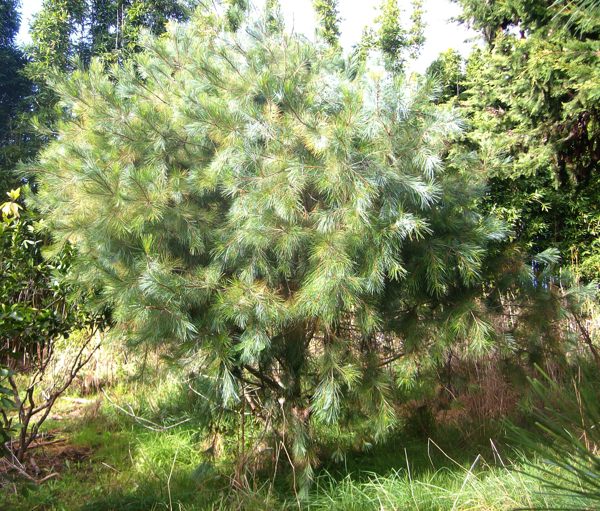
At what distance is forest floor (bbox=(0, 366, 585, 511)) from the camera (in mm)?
2752

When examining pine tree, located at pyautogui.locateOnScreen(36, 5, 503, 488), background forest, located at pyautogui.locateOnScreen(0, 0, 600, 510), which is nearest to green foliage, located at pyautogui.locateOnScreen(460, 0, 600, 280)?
background forest, located at pyautogui.locateOnScreen(0, 0, 600, 510)

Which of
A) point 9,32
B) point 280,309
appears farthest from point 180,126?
point 9,32

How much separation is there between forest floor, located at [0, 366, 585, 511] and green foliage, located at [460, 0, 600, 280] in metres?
2.13

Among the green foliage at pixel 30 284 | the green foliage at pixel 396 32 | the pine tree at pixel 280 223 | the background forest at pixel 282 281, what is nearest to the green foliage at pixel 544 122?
the background forest at pixel 282 281

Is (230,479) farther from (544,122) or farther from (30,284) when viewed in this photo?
(544,122)

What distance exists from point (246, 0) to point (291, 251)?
6.04 feet

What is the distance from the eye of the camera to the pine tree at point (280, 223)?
2.74 meters

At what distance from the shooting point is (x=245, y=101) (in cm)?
307

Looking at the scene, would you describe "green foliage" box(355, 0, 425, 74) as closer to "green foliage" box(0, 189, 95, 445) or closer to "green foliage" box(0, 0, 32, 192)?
"green foliage" box(0, 0, 32, 192)

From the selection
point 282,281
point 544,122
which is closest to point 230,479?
point 282,281

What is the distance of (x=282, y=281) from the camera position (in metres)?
3.07

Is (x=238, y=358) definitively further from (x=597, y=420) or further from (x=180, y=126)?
(x=597, y=420)

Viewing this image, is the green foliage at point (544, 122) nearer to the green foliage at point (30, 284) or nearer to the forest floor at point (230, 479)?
the forest floor at point (230, 479)

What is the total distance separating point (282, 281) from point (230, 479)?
3.49 feet
